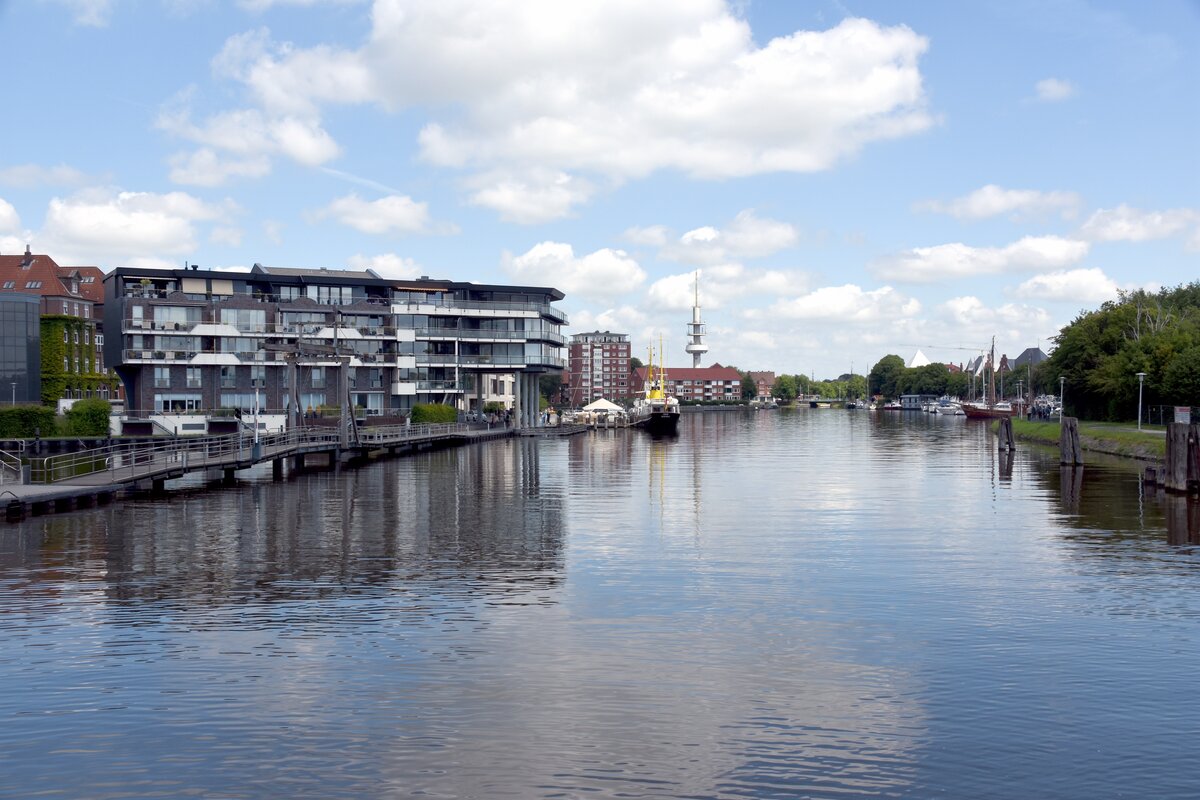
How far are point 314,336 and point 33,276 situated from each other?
167ft

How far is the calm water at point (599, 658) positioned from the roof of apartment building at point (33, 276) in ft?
344

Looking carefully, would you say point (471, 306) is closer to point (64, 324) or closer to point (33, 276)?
point (64, 324)

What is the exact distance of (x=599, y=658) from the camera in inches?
790

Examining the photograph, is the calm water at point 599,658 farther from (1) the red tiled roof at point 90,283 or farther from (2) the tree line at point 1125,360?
(1) the red tiled roof at point 90,283

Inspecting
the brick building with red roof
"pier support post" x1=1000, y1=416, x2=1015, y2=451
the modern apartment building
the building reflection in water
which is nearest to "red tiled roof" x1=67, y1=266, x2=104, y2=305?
the brick building with red roof

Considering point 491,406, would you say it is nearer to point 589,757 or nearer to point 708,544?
point 708,544

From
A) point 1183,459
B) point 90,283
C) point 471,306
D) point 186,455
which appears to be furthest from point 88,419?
point 1183,459

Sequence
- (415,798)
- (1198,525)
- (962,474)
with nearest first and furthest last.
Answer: (415,798) < (1198,525) < (962,474)

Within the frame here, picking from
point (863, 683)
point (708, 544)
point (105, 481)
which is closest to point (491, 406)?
point (105, 481)

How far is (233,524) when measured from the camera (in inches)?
1571

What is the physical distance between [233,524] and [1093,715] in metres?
31.5

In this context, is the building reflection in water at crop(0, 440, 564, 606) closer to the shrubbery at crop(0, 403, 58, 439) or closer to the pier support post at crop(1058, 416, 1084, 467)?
the pier support post at crop(1058, 416, 1084, 467)

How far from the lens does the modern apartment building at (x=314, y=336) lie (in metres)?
100

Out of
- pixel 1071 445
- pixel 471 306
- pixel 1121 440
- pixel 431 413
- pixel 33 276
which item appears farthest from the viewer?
pixel 33 276
